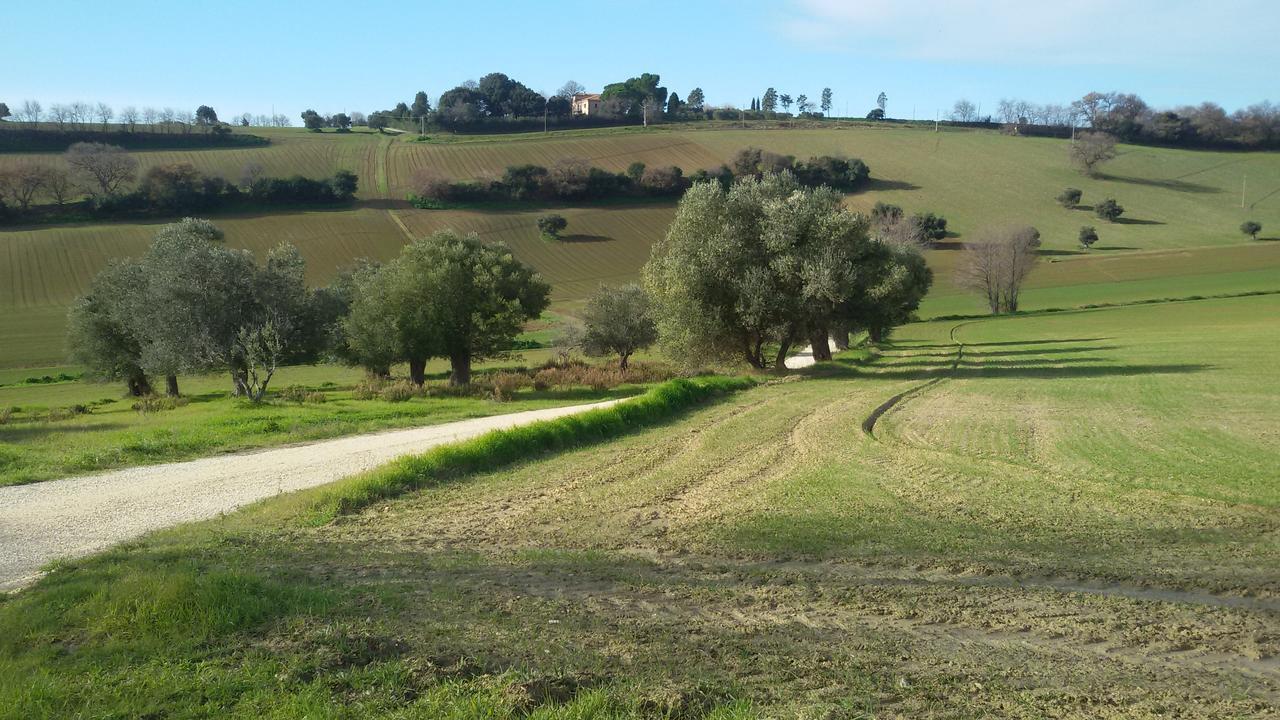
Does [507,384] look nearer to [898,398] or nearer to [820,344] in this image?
[820,344]

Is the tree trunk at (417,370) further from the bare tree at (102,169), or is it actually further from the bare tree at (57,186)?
the bare tree at (57,186)

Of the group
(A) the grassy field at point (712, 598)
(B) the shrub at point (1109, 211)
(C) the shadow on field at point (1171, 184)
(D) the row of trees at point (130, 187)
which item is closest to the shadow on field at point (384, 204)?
(D) the row of trees at point (130, 187)

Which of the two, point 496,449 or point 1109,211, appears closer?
point 496,449

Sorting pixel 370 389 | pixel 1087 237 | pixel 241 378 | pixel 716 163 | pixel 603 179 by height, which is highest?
pixel 716 163

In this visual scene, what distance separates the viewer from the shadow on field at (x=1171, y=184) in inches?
4889

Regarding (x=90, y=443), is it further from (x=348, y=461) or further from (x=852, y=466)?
(x=852, y=466)

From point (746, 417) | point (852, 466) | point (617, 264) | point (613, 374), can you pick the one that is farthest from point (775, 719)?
point (617, 264)

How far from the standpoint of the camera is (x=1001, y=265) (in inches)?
3260

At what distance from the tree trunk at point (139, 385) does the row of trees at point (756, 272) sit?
2697 centimetres

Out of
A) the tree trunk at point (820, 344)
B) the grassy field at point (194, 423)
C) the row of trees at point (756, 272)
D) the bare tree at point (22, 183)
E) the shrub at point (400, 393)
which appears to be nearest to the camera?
the grassy field at point (194, 423)

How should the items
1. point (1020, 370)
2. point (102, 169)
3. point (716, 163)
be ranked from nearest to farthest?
point (1020, 370), point (102, 169), point (716, 163)

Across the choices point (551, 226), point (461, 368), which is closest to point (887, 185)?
point (551, 226)

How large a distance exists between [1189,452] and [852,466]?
659 centimetres

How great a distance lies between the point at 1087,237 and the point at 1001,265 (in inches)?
1130
